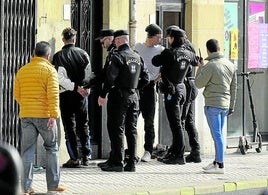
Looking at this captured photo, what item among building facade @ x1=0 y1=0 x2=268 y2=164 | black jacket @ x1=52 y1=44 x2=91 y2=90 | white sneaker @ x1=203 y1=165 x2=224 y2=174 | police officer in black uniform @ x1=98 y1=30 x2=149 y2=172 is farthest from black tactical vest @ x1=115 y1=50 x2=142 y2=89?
white sneaker @ x1=203 y1=165 x2=224 y2=174

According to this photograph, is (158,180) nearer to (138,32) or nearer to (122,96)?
(122,96)

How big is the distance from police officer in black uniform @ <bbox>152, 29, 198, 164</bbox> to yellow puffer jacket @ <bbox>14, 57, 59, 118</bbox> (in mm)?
3429

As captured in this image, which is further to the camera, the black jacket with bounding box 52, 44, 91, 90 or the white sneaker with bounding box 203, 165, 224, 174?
the white sneaker with bounding box 203, 165, 224, 174

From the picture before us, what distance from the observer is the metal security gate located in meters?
10.3

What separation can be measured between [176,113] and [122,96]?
1.47 metres

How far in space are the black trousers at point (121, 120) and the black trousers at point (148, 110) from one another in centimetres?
115

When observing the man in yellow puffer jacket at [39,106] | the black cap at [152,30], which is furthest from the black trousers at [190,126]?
the man in yellow puffer jacket at [39,106]

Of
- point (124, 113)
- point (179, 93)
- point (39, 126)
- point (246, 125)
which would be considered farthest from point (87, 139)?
point (246, 125)

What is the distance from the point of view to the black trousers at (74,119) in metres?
10.5

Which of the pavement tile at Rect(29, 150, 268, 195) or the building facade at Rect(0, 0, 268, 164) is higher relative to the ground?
→ the building facade at Rect(0, 0, 268, 164)

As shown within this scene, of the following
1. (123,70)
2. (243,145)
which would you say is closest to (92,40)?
(123,70)

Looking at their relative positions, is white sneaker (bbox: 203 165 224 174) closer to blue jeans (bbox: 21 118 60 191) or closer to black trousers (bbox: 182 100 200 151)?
black trousers (bbox: 182 100 200 151)

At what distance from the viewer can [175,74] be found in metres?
11.1

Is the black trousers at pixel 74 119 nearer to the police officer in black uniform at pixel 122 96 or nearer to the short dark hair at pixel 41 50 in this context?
the police officer in black uniform at pixel 122 96
